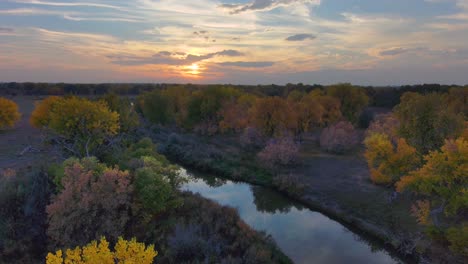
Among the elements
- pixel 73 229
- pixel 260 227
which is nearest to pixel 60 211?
pixel 73 229

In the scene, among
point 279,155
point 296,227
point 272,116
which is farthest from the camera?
point 272,116

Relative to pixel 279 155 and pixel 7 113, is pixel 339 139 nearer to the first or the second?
pixel 279 155

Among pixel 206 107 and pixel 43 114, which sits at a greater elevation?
pixel 206 107

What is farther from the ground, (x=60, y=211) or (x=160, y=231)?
(x=60, y=211)

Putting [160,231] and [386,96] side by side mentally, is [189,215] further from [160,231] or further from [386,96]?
[386,96]

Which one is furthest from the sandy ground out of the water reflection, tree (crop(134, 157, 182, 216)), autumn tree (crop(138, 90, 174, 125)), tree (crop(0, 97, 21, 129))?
autumn tree (crop(138, 90, 174, 125))

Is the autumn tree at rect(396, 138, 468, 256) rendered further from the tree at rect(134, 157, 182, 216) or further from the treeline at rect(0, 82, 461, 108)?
the treeline at rect(0, 82, 461, 108)

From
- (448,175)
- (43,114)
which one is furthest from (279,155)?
(43,114)
